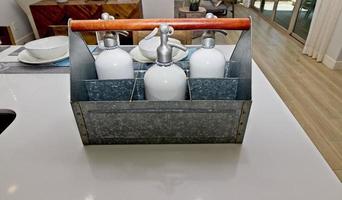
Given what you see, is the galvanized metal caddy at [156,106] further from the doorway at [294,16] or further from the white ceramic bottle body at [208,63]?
the doorway at [294,16]

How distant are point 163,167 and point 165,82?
182 mm

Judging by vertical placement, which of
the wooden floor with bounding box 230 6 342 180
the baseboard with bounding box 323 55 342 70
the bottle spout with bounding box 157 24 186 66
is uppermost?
the bottle spout with bounding box 157 24 186 66

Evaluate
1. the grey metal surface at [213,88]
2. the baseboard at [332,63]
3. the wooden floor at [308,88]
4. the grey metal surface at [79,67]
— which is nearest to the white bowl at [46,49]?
the grey metal surface at [79,67]

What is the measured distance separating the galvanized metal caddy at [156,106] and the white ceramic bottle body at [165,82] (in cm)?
4

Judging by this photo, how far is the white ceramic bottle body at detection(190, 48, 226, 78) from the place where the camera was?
22.6 inches

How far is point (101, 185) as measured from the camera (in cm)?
46

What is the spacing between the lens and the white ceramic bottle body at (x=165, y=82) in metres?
0.50

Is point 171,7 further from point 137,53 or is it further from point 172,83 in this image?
point 172,83

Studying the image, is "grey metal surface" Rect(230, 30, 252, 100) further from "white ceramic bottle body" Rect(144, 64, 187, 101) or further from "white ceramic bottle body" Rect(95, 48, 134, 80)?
"white ceramic bottle body" Rect(95, 48, 134, 80)

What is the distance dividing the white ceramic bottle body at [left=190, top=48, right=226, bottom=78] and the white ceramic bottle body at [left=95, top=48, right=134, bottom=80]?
17 centimetres

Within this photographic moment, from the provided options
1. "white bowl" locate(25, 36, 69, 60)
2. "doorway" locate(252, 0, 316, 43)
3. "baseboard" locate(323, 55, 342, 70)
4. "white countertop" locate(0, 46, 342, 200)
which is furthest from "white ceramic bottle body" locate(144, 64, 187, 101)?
"doorway" locate(252, 0, 316, 43)

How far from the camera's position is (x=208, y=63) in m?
0.57

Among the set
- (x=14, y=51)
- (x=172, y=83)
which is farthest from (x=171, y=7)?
(x=172, y=83)

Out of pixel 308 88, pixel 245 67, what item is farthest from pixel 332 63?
pixel 245 67
